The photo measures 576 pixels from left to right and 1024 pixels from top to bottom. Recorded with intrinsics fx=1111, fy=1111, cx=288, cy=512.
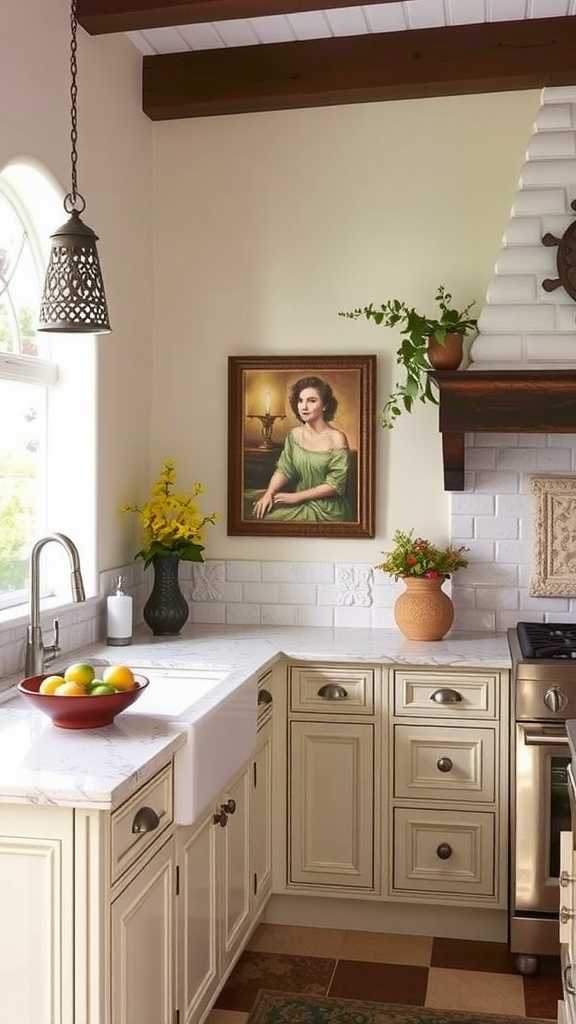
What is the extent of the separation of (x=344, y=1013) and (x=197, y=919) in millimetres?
654

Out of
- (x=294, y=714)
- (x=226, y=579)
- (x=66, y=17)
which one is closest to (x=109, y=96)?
(x=66, y=17)

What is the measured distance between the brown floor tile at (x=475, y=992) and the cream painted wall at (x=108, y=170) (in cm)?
173

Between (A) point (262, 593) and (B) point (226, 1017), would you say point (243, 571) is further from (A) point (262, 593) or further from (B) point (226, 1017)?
(B) point (226, 1017)

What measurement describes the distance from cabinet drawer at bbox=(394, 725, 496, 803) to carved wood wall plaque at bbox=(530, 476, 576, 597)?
73cm

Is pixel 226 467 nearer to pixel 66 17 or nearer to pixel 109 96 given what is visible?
pixel 109 96

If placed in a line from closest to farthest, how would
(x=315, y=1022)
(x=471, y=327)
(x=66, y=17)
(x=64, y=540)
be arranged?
(x=64, y=540) < (x=315, y=1022) < (x=66, y=17) < (x=471, y=327)

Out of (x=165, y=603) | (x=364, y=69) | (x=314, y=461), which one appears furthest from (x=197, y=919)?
(x=364, y=69)

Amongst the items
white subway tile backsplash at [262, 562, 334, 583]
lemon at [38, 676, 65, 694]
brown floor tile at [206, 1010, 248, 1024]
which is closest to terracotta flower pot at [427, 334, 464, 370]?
white subway tile backsplash at [262, 562, 334, 583]

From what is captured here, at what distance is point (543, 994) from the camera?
10.8 feet

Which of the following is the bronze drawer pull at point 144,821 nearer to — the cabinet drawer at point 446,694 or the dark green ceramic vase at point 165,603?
the cabinet drawer at point 446,694

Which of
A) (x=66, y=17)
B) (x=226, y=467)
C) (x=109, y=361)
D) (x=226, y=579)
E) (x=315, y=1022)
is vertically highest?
(x=66, y=17)

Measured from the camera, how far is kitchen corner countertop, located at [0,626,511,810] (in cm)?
211

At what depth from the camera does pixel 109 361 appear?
12.8 feet

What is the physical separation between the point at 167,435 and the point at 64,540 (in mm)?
1649
